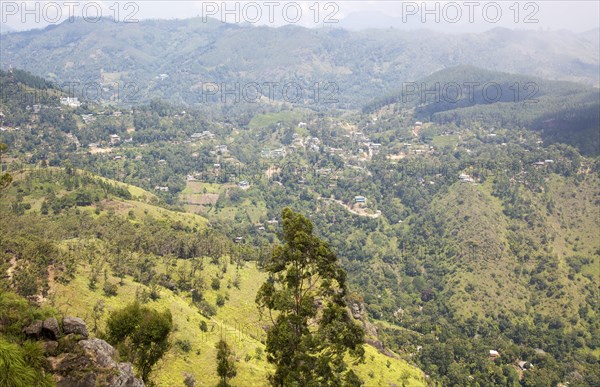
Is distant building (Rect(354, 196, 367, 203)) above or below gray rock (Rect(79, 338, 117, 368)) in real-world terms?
below

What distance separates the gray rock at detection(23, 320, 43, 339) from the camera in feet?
54.2

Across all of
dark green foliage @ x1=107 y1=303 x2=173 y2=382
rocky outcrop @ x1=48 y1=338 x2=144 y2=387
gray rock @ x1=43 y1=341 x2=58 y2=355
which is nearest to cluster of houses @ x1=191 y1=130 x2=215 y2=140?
dark green foliage @ x1=107 y1=303 x2=173 y2=382

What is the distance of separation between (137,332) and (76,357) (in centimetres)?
529

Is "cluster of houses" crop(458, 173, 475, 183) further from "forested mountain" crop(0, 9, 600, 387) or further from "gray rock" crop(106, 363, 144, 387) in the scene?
"gray rock" crop(106, 363, 144, 387)

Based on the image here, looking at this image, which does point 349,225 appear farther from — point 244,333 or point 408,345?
point 244,333

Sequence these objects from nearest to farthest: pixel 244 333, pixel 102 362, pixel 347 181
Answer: pixel 102 362
pixel 244 333
pixel 347 181

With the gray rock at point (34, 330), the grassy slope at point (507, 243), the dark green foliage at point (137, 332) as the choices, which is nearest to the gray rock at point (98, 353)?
the gray rock at point (34, 330)

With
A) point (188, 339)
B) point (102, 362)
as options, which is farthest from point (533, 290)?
point (102, 362)

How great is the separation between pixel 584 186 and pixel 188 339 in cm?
11685

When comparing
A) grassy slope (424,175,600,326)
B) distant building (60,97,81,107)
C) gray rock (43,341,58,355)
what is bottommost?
grassy slope (424,175,600,326)

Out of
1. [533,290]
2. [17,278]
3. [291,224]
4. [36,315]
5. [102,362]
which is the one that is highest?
[291,224]

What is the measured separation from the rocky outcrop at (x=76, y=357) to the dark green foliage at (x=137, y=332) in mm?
3730

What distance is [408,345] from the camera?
7069 centimetres

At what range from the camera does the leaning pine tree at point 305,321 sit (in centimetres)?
2120
